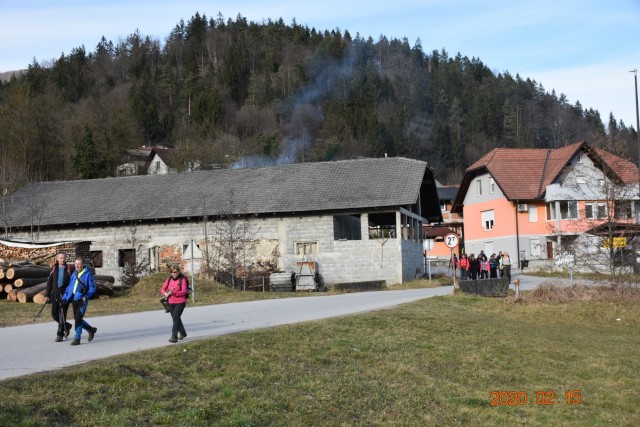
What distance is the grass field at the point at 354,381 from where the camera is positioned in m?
9.62

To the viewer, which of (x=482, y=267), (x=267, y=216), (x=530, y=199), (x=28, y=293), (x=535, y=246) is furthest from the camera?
(x=535, y=246)

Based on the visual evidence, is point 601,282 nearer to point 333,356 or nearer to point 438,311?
point 438,311

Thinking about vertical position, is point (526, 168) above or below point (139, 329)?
above

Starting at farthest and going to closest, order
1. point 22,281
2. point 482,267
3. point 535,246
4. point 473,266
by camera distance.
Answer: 1. point 535,246
2. point 482,267
3. point 473,266
4. point 22,281

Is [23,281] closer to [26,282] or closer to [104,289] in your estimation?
[26,282]

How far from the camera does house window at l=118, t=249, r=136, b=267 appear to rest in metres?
43.8

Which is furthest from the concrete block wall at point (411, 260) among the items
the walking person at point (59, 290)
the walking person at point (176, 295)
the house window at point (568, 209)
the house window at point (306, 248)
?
the walking person at point (59, 290)

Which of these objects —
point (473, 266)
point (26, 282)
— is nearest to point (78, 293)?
point (26, 282)

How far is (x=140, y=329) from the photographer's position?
17969 mm

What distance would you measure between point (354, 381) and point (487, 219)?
183 feet

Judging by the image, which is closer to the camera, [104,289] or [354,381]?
[354,381]

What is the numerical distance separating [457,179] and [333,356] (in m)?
112

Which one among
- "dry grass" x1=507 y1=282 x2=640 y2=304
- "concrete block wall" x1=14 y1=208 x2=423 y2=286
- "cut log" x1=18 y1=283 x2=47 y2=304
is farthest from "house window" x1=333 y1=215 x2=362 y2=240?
"cut log" x1=18 y1=283 x2=47 y2=304

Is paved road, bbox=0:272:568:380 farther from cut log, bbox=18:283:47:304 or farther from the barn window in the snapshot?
the barn window
